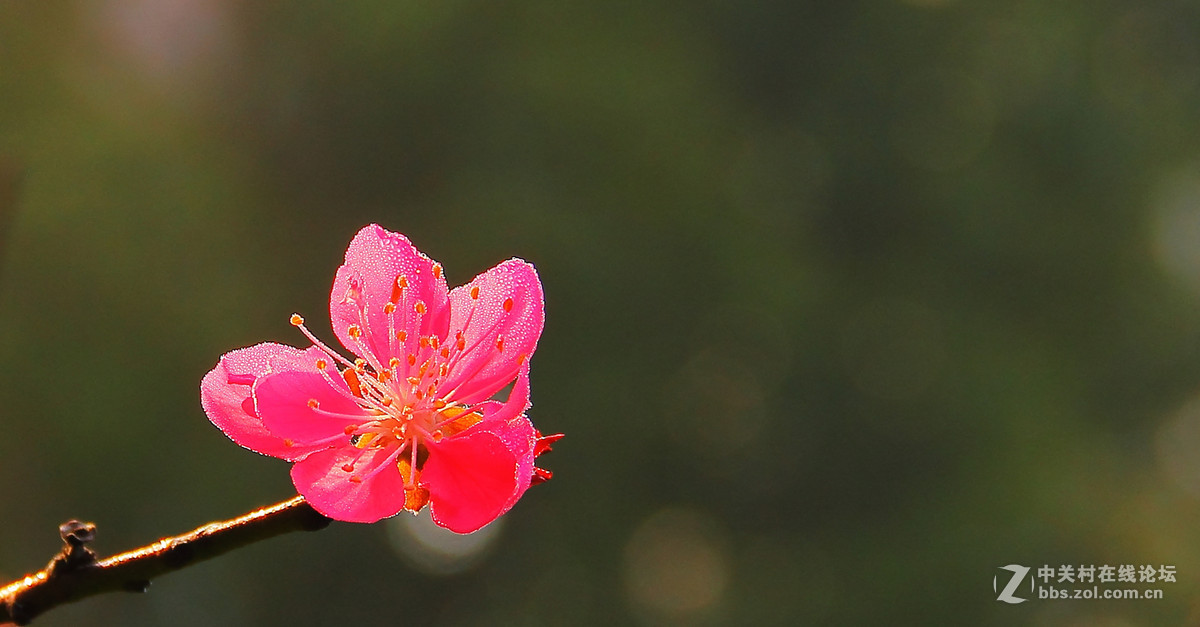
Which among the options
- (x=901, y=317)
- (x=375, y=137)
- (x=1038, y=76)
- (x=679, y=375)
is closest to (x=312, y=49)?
(x=375, y=137)

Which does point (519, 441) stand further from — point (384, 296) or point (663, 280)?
point (663, 280)

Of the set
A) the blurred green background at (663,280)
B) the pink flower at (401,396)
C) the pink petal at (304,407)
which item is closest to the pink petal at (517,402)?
the pink flower at (401,396)

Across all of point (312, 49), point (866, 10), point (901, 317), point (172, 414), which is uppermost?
point (866, 10)

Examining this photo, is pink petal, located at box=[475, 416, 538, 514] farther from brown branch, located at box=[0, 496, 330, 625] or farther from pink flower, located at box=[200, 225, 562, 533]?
brown branch, located at box=[0, 496, 330, 625]

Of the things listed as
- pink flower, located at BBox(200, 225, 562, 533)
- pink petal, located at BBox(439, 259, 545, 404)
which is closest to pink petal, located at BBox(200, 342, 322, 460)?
pink flower, located at BBox(200, 225, 562, 533)

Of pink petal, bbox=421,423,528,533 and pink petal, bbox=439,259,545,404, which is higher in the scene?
pink petal, bbox=439,259,545,404

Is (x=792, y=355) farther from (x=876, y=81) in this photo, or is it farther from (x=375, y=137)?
(x=375, y=137)

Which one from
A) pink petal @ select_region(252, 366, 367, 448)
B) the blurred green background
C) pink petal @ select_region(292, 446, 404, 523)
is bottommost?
pink petal @ select_region(292, 446, 404, 523)
